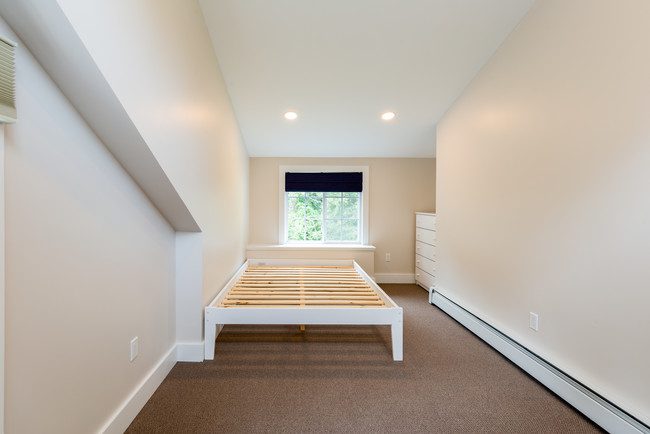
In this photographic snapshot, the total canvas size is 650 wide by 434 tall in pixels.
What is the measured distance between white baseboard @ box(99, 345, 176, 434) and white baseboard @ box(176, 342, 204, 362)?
0.16 feet

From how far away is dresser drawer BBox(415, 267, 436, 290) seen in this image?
3400 millimetres

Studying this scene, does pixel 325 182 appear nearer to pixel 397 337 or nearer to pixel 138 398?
pixel 397 337

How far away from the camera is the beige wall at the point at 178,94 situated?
96 cm

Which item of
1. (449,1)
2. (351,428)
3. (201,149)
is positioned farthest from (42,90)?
(449,1)

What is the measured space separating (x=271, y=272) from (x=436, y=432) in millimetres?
2034

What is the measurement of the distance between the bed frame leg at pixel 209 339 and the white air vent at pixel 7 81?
4.84ft

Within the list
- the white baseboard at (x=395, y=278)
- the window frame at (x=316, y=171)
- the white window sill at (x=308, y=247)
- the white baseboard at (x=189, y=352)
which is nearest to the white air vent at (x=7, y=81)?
the white baseboard at (x=189, y=352)

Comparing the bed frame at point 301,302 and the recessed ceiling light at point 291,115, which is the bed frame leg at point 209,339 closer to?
the bed frame at point 301,302

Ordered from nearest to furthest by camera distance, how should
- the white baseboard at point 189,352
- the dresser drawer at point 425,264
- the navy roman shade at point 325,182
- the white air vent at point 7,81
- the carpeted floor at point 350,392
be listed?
the white air vent at point 7,81 < the carpeted floor at point 350,392 < the white baseboard at point 189,352 < the dresser drawer at point 425,264 < the navy roman shade at point 325,182

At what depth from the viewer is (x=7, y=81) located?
734 mm

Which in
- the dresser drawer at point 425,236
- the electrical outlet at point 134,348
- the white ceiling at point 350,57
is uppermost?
the white ceiling at point 350,57

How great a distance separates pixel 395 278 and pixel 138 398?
130 inches

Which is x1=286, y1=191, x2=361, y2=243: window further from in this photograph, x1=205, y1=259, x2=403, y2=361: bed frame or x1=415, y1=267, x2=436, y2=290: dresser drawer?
x1=205, y1=259, x2=403, y2=361: bed frame

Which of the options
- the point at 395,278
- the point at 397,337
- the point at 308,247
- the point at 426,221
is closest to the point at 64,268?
the point at 397,337
